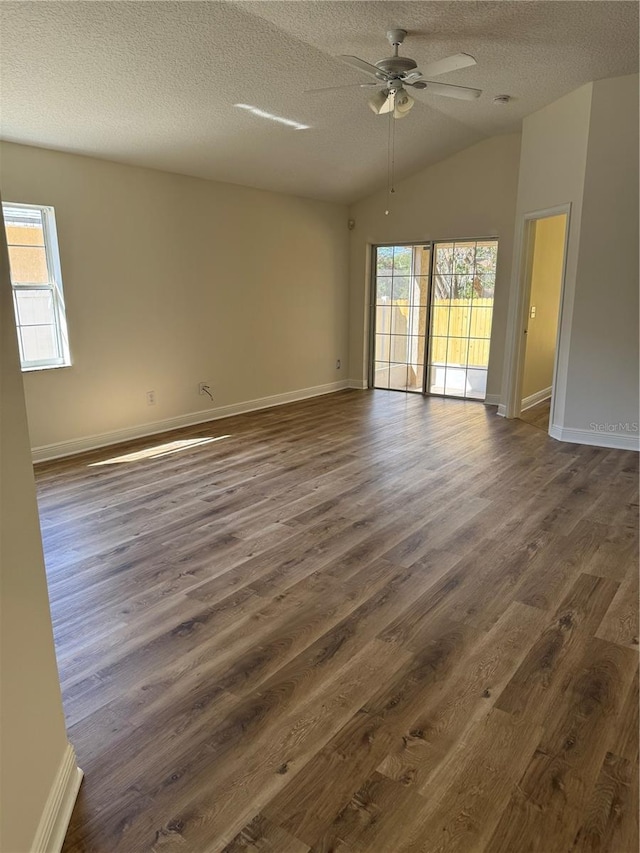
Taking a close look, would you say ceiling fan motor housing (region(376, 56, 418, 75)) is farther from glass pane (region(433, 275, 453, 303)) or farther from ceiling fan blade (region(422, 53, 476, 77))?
glass pane (region(433, 275, 453, 303))

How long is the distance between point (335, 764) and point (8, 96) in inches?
171

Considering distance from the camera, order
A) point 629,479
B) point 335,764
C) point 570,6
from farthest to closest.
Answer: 1. point 629,479
2. point 570,6
3. point 335,764

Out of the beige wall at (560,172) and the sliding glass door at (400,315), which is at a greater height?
the beige wall at (560,172)

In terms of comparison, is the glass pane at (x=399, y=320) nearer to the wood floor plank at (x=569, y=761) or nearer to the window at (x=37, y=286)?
the window at (x=37, y=286)

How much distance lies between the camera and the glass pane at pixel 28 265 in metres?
4.67

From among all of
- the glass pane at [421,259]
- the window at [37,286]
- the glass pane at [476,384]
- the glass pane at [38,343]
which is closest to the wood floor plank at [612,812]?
the window at [37,286]

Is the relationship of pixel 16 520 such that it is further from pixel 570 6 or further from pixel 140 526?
pixel 570 6

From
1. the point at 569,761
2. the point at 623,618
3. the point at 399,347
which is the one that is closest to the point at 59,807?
the point at 569,761

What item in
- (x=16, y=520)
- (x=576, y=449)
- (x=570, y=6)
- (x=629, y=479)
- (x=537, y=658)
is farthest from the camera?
(x=576, y=449)

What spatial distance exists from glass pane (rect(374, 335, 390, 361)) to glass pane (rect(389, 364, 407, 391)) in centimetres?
18

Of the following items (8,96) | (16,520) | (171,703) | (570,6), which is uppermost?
(570,6)

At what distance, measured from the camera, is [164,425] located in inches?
234

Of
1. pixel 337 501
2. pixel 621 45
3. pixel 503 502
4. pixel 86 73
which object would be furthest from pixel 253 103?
pixel 503 502

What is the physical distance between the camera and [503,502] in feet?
12.8
